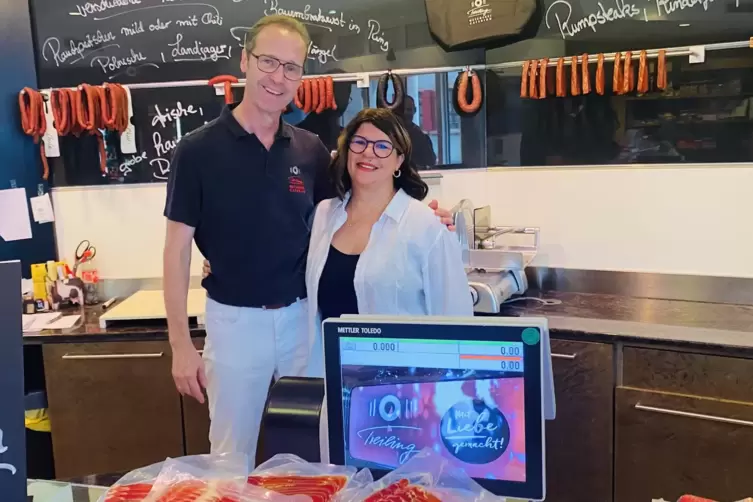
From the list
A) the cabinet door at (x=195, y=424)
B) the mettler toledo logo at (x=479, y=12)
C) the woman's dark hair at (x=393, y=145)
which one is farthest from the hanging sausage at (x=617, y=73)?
the cabinet door at (x=195, y=424)

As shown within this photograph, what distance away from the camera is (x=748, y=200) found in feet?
7.95

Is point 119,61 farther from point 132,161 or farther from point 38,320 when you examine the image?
point 38,320

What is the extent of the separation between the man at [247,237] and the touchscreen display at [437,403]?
0.91 meters

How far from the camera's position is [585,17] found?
255 cm

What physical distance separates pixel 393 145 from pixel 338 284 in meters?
0.38

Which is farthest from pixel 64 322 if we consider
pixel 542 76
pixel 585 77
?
pixel 585 77

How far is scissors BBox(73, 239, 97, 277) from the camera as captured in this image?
2861 mm

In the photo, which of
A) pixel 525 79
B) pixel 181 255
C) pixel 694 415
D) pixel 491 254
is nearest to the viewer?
pixel 181 255

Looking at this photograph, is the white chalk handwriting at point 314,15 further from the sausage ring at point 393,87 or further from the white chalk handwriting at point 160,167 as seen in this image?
the white chalk handwriting at point 160,167

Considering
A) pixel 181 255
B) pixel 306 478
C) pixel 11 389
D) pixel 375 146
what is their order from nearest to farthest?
1. pixel 11 389
2. pixel 306 478
3. pixel 375 146
4. pixel 181 255

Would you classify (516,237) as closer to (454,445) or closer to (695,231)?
(695,231)

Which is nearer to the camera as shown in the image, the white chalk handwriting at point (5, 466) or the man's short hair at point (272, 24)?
the white chalk handwriting at point (5, 466)

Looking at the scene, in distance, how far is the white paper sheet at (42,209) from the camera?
281 cm

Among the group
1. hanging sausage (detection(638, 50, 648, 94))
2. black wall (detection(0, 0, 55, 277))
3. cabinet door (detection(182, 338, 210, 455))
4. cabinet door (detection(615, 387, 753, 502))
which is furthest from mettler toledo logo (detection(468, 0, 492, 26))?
black wall (detection(0, 0, 55, 277))
